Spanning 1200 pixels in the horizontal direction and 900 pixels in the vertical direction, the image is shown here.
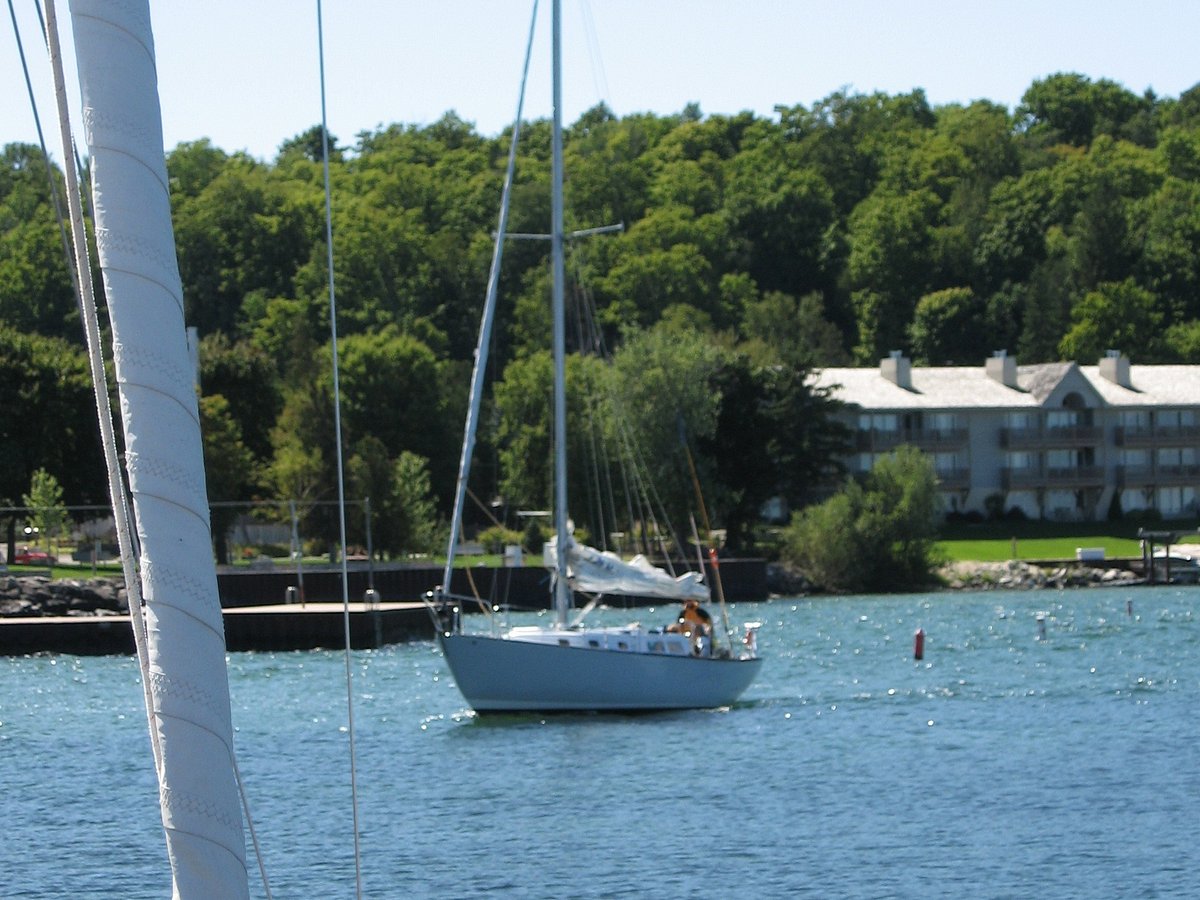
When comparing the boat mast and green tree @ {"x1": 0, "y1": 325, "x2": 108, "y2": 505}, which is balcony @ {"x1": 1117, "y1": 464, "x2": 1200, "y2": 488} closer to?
green tree @ {"x1": 0, "y1": 325, "x2": 108, "y2": 505}

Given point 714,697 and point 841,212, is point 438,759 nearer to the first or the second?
point 714,697

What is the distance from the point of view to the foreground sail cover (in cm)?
677

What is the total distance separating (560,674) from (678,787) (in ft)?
24.6

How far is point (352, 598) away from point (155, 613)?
68.0 metres

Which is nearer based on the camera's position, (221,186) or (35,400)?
(35,400)

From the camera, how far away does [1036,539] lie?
346 ft

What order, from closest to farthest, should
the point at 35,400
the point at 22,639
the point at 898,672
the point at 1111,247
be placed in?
the point at 898,672 → the point at 22,639 → the point at 35,400 → the point at 1111,247

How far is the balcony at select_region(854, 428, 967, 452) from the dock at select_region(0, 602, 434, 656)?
53979 mm

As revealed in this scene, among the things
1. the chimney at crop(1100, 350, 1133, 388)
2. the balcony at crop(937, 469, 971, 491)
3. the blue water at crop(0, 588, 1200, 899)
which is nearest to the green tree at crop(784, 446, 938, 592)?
the balcony at crop(937, 469, 971, 491)

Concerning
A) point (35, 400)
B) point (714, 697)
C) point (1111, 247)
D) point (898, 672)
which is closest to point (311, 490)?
point (35, 400)

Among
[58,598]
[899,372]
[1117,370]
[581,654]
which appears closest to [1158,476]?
[1117,370]

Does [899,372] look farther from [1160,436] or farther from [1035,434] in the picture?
[1160,436]

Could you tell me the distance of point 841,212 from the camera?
17488 centimetres

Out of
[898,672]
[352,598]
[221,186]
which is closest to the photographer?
[898,672]
